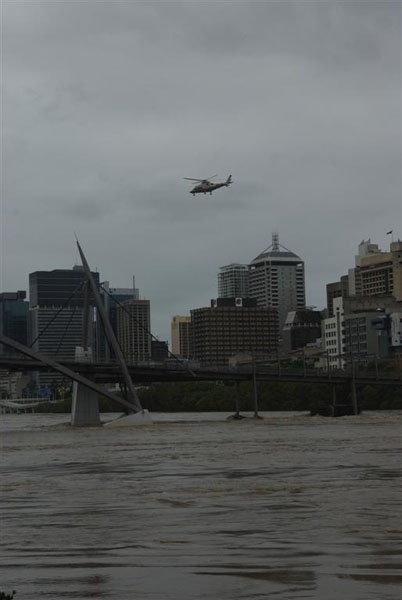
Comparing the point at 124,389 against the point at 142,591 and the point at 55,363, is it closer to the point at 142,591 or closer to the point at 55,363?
the point at 55,363

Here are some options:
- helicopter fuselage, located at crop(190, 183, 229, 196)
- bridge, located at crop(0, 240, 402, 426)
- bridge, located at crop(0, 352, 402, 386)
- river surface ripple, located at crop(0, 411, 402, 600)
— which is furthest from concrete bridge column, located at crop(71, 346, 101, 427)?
river surface ripple, located at crop(0, 411, 402, 600)

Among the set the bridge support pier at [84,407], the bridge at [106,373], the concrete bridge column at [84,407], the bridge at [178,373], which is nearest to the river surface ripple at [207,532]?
the bridge at [106,373]

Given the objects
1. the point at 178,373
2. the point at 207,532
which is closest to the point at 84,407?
the point at 178,373

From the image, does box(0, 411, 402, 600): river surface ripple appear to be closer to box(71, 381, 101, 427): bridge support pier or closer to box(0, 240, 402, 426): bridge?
box(0, 240, 402, 426): bridge

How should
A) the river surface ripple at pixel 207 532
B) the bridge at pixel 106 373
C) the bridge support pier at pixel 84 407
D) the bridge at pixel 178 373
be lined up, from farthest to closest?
the bridge support pier at pixel 84 407 < the bridge at pixel 178 373 < the bridge at pixel 106 373 < the river surface ripple at pixel 207 532

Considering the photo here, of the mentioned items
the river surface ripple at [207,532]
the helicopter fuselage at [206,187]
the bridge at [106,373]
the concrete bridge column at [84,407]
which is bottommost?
the river surface ripple at [207,532]

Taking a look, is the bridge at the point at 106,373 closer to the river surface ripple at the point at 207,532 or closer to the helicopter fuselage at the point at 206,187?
the helicopter fuselage at the point at 206,187

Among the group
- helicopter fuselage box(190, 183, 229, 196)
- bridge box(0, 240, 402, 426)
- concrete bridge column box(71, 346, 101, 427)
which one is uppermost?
helicopter fuselage box(190, 183, 229, 196)

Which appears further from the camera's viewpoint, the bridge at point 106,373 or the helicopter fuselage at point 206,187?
the helicopter fuselage at point 206,187
